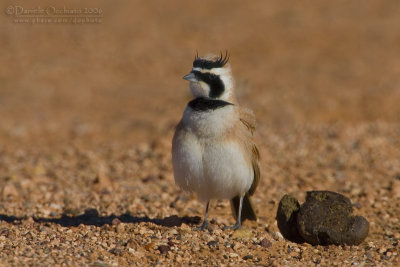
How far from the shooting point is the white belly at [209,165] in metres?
5.83

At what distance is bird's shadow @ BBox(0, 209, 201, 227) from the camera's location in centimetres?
645

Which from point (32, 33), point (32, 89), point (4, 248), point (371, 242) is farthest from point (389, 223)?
point (32, 33)

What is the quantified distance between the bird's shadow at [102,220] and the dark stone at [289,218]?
988 millimetres

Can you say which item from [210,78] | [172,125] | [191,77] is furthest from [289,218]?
[172,125]

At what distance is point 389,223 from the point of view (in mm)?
7004

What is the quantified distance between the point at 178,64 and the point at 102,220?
11.2m

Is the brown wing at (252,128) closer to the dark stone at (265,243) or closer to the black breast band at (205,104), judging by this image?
the black breast band at (205,104)

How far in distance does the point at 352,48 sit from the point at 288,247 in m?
13.0

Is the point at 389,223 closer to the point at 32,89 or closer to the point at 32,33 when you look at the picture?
the point at 32,89

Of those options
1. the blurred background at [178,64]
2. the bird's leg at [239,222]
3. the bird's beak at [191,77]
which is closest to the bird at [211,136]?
the bird's beak at [191,77]

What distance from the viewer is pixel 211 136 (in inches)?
228

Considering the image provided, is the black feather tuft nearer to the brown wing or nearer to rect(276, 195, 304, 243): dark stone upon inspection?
the brown wing

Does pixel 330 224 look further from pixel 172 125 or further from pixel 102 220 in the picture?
pixel 172 125

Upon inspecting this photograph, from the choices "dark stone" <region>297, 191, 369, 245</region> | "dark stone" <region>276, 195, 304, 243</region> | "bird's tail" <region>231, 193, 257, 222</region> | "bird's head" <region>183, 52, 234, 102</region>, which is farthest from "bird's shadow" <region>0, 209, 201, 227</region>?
"bird's head" <region>183, 52, 234, 102</region>
